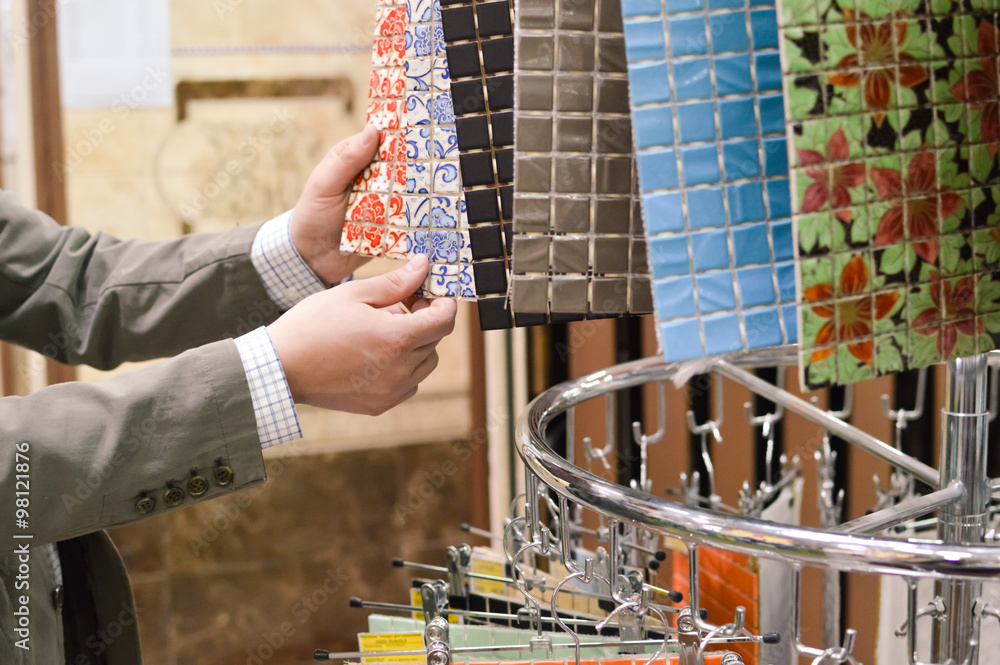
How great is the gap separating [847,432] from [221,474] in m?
0.54

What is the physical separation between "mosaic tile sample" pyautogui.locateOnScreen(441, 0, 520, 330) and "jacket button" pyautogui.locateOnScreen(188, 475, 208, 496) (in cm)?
30

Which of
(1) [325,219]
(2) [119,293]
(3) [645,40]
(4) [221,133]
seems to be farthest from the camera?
(4) [221,133]

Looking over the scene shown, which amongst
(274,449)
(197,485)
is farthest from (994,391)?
(274,449)

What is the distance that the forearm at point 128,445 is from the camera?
71cm

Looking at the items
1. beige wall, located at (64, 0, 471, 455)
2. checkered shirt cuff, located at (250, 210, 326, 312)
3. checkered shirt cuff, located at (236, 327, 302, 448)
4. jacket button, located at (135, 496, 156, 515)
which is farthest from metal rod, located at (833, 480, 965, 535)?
beige wall, located at (64, 0, 471, 455)

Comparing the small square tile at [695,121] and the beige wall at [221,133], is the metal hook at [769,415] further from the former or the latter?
the beige wall at [221,133]

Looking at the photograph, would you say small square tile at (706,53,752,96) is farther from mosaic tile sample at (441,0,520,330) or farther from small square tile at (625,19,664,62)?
mosaic tile sample at (441,0,520,330)

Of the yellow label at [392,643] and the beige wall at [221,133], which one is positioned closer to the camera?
the yellow label at [392,643]

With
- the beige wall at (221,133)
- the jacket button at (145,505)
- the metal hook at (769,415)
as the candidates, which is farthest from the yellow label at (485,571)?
the beige wall at (221,133)

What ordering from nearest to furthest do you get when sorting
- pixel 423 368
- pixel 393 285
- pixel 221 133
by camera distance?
pixel 393 285, pixel 423 368, pixel 221 133

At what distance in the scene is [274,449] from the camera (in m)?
2.39

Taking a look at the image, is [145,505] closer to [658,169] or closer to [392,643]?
[392,643]

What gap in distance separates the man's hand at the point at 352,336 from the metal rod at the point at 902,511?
350 millimetres

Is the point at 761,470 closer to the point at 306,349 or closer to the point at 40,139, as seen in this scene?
the point at 306,349
